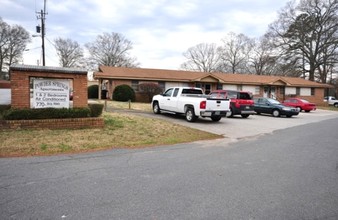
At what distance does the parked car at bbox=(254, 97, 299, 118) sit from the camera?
798 inches

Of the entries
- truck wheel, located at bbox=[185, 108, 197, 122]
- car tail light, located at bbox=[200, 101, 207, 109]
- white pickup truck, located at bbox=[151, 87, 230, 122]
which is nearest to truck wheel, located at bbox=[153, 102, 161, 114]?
white pickup truck, located at bbox=[151, 87, 230, 122]

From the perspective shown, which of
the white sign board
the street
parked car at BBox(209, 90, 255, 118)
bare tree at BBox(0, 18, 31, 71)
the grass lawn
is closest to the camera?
the street

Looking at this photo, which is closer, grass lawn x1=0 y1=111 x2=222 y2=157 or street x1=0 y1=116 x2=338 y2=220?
street x1=0 y1=116 x2=338 y2=220

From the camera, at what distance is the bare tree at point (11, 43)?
5494cm

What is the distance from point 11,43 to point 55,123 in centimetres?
5606

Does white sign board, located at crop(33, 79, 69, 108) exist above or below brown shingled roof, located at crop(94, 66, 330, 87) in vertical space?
below

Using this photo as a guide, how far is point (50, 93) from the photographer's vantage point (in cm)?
1038

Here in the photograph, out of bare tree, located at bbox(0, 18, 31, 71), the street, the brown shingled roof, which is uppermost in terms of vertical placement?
bare tree, located at bbox(0, 18, 31, 71)

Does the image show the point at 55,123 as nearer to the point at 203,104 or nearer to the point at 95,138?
the point at 95,138

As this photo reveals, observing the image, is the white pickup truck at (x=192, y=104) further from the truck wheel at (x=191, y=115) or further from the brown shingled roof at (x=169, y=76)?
the brown shingled roof at (x=169, y=76)

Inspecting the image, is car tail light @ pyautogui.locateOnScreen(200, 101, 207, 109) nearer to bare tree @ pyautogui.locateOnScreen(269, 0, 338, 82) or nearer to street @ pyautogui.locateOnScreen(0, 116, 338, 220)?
street @ pyautogui.locateOnScreen(0, 116, 338, 220)

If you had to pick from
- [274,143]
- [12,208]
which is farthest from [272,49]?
[12,208]

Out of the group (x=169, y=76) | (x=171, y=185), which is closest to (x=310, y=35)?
(x=169, y=76)

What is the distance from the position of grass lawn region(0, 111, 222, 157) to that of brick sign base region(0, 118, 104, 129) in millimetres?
323
